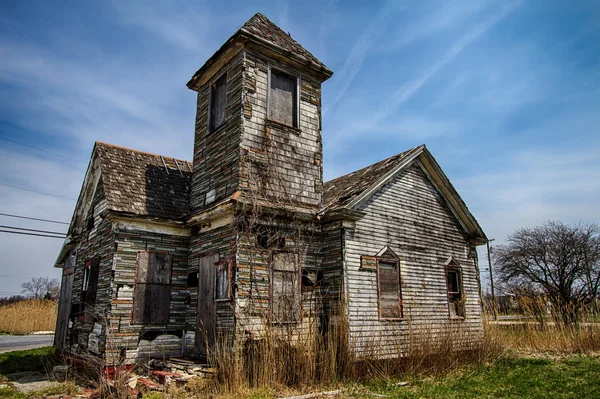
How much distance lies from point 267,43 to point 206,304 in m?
6.77

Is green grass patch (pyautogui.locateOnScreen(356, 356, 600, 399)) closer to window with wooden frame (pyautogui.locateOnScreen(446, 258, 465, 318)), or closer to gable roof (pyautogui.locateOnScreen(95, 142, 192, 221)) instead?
window with wooden frame (pyautogui.locateOnScreen(446, 258, 465, 318))

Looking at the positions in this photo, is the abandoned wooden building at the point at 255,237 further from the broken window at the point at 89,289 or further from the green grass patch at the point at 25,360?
the green grass patch at the point at 25,360

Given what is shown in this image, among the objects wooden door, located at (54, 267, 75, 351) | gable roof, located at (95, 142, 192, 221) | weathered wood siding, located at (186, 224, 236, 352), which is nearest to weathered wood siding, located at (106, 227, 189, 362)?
weathered wood siding, located at (186, 224, 236, 352)

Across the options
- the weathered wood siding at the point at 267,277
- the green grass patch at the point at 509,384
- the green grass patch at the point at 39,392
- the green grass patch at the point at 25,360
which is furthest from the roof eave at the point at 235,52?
the green grass patch at the point at 25,360

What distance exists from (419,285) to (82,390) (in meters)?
8.64

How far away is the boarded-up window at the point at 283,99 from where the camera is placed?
449 inches

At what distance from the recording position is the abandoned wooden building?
984 cm

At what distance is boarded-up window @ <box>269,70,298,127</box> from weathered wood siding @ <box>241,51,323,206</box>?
7.1 inches

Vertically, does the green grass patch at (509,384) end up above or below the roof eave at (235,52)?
below

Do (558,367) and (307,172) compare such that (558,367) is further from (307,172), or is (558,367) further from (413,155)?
(307,172)

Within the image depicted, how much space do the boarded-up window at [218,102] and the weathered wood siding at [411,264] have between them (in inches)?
183

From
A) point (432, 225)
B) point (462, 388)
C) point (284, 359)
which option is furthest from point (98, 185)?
point (462, 388)

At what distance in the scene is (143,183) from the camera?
465 inches

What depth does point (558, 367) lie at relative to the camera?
34.7ft
